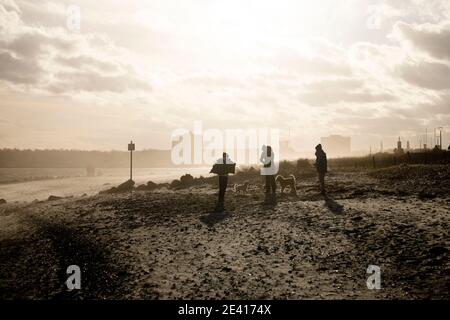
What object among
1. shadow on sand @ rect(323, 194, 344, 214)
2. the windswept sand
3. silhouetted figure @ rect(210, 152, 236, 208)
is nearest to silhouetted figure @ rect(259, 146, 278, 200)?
the windswept sand

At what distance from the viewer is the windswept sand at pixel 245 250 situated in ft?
25.8

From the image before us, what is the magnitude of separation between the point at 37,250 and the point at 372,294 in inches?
420

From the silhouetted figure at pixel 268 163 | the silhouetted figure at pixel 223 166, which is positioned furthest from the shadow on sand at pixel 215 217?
the silhouetted figure at pixel 268 163

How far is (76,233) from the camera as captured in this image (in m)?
14.2

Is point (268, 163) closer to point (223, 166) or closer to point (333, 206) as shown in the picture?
point (223, 166)

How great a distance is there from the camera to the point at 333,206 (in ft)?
48.9

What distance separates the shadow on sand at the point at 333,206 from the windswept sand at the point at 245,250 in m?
0.05

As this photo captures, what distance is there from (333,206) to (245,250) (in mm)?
5988

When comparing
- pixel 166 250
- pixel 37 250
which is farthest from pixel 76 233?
pixel 166 250

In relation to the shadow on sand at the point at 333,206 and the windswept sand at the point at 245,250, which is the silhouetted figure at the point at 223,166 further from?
the shadow on sand at the point at 333,206

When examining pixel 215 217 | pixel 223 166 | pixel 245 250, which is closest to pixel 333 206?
pixel 215 217

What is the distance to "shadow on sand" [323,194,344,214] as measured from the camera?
45.9 feet

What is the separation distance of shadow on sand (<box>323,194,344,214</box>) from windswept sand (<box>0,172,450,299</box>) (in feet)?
0.15

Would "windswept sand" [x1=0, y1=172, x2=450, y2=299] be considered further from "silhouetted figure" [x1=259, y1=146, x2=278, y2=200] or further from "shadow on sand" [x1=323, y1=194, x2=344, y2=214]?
"silhouetted figure" [x1=259, y1=146, x2=278, y2=200]
